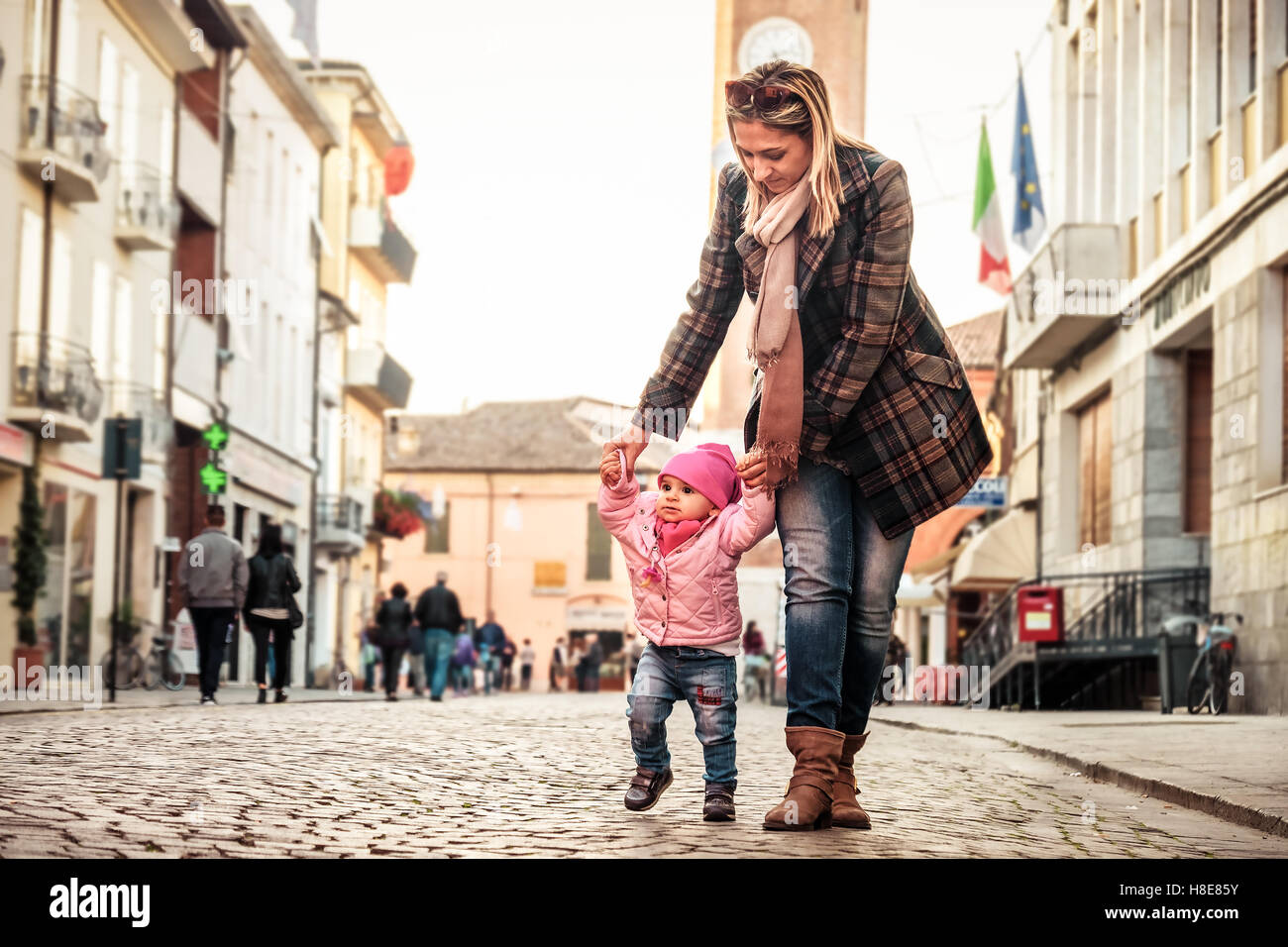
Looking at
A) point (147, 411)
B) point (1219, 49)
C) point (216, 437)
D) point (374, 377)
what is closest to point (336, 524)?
point (374, 377)

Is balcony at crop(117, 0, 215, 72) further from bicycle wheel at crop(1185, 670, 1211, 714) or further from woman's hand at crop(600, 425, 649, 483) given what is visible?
woman's hand at crop(600, 425, 649, 483)

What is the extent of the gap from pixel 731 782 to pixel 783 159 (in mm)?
1881

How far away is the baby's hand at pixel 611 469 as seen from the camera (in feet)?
19.0

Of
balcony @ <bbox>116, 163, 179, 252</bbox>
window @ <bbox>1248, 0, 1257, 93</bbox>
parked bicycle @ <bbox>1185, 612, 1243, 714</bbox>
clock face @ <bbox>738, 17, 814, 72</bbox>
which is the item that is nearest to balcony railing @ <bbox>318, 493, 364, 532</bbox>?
balcony @ <bbox>116, 163, 179, 252</bbox>

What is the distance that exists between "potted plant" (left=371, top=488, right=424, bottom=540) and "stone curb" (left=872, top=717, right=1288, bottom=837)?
3958 cm

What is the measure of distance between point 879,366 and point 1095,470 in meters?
22.6

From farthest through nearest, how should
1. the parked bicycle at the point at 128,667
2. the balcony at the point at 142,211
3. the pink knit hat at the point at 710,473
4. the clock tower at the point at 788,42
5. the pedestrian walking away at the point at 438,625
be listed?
1. the clock tower at the point at 788,42
2. the balcony at the point at 142,211
3. the parked bicycle at the point at 128,667
4. the pedestrian walking away at the point at 438,625
5. the pink knit hat at the point at 710,473

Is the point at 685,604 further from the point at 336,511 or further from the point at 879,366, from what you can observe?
the point at 336,511

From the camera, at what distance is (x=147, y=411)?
29.0 m

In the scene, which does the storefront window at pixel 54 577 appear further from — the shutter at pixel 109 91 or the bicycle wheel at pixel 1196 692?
the bicycle wheel at pixel 1196 692

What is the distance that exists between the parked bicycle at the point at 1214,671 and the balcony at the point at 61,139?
15.2 metres

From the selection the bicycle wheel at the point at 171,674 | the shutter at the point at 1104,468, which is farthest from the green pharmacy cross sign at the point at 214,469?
the shutter at the point at 1104,468

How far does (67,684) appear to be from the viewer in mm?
23281
